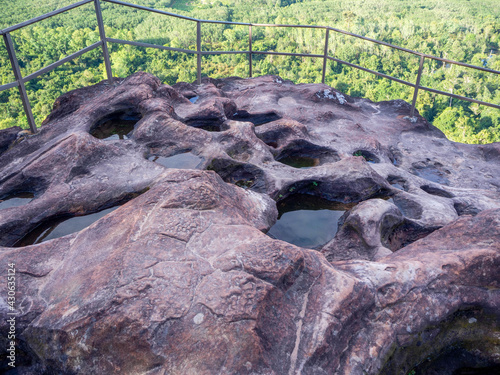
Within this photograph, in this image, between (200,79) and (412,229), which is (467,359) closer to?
(412,229)

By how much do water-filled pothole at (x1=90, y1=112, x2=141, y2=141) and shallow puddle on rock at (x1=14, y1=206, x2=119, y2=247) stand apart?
189cm

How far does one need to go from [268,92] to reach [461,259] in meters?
6.44

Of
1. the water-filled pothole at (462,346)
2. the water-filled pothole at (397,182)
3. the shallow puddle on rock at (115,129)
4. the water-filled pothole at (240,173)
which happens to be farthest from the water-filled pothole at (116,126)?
the water-filled pothole at (462,346)

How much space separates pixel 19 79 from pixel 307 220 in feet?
15.2

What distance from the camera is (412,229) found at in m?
4.85

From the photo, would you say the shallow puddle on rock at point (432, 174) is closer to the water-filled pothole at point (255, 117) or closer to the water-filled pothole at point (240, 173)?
the water-filled pothole at point (255, 117)

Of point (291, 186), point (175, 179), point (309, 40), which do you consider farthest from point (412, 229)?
point (309, 40)

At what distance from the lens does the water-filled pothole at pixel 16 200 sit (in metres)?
4.71

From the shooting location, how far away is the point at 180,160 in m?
5.34

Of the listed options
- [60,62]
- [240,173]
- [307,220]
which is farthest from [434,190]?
[60,62]

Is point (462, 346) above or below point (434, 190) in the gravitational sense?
above

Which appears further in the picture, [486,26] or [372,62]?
[486,26]

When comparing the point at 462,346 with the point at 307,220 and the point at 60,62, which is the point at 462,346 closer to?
the point at 307,220

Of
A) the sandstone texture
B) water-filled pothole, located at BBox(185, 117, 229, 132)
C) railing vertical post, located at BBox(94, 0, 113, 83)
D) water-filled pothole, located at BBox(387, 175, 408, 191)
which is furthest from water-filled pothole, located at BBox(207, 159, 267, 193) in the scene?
railing vertical post, located at BBox(94, 0, 113, 83)
